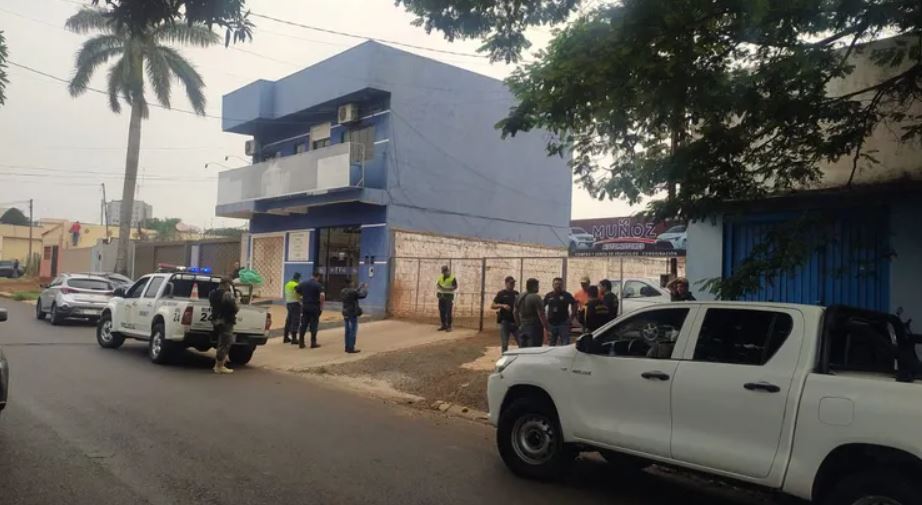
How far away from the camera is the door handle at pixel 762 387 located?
4523 mm

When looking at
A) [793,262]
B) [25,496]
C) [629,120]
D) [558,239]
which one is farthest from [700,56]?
[558,239]

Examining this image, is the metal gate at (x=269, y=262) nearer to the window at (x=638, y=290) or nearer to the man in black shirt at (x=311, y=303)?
the man in black shirt at (x=311, y=303)

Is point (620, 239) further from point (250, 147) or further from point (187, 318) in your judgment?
point (187, 318)

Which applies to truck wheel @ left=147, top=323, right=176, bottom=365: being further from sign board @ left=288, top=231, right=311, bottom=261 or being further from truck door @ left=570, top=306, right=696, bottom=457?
sign board @ left=288, top=231, right=311, bottom=261

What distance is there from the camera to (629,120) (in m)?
8.54

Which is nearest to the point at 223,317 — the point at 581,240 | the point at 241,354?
the point at 241,354

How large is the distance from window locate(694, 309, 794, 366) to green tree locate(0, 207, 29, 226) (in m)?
99.8

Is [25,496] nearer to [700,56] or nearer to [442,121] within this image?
[700,56]

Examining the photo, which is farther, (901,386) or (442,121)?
(442,121)

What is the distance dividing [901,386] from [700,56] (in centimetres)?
439

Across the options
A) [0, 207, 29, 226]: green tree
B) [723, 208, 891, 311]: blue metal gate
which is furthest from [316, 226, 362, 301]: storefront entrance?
[0, 207, 29, 226]: green tree

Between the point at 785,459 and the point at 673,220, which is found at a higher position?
the point at 673,220

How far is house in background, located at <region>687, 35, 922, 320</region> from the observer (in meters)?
8.66

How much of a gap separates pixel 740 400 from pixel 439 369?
7.88 meters
